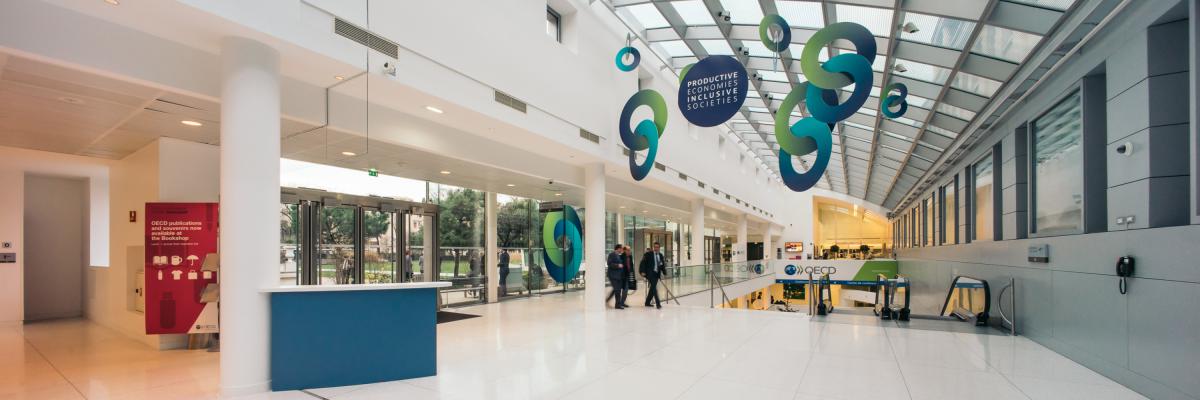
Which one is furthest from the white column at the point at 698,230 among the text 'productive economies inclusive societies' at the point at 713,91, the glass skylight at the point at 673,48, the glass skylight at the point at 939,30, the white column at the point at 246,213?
the white column at the point at 246,213

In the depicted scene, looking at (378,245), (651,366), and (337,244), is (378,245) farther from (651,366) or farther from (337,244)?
(651,366)

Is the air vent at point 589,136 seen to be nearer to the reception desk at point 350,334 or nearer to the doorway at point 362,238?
the doorway at point 362,238

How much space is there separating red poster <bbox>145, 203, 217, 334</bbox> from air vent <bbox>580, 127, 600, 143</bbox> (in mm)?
5520

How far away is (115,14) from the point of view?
3920 millimetres

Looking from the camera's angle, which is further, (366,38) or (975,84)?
(975,84)

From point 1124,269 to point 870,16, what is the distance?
5.70 m

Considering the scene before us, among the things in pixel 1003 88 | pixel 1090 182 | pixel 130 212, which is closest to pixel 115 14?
pixel 130 212

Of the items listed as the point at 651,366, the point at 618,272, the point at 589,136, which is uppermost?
the point at 589,136

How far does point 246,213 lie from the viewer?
4.35 meters

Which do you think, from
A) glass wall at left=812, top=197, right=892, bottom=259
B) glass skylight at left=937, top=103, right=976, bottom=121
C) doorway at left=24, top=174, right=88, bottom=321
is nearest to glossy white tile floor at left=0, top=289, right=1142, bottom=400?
doorway at left=24, top=174, right=88, bottom=321

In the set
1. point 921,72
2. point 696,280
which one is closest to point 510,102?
point 696,280

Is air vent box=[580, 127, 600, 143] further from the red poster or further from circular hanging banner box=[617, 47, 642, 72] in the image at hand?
the red poster

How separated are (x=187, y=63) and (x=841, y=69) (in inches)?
281

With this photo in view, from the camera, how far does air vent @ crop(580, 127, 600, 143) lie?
9500 mm
